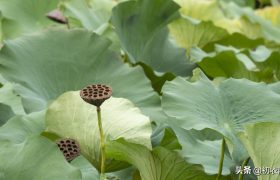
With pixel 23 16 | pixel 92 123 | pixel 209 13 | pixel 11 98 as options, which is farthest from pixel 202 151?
pixel 209 13

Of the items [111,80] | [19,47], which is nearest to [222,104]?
[111,80]

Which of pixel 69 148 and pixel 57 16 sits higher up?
pixel 69 148

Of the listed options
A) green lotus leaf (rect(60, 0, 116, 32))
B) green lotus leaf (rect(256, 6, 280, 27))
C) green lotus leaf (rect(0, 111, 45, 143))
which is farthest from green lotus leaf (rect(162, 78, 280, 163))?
green lotus leaf (rect(256, 6, 280, 27))

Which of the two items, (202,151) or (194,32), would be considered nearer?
(202,151)

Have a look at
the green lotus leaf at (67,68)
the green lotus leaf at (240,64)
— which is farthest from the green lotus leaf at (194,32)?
the green lotus leaf at (67,68)

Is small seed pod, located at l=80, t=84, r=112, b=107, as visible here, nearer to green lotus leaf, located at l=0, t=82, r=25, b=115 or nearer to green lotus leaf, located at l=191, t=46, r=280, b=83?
green lotus leaf, located at l=0, t=82, r=25, b=115

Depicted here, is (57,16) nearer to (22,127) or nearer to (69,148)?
(22,127)

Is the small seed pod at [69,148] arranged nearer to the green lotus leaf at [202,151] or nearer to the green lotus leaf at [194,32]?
the green lotus leaf at [202,151]
